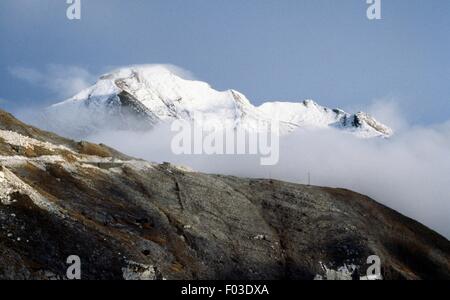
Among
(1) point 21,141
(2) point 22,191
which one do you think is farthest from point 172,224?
(1) point 21,141

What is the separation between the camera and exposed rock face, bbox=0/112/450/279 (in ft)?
258

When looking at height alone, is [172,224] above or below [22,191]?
below

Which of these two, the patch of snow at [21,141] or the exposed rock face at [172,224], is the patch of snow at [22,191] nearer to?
the exposed rock face at [172,224]

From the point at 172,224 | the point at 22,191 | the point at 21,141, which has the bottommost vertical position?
the point at 172,224

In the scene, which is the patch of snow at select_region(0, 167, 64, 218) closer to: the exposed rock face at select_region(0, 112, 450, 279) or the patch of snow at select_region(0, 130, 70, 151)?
the exposed rock face at select_region(0, 112, 450, 279)

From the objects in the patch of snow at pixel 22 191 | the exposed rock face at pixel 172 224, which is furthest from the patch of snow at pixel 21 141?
the patch of snow at pixel 22 191

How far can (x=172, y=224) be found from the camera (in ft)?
336

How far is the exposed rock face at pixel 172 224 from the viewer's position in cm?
7875

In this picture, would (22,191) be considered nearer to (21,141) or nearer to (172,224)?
(172,224)

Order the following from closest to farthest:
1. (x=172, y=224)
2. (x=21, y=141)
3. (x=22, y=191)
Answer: (x=22, y=191)
(x=172, y=224)
(x=21, y=141)

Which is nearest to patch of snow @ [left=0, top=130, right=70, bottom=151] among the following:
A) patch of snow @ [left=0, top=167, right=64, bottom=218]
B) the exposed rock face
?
the exposed rock face

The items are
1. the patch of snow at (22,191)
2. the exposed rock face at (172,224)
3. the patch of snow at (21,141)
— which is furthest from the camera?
the patch of snow at (21,141)

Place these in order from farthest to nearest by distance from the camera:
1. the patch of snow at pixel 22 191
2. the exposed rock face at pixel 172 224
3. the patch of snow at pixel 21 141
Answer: the patch of snow at pixel 21 141
the patch of snow at pixel 22 191
the exposed rock face at pixel 172 224
